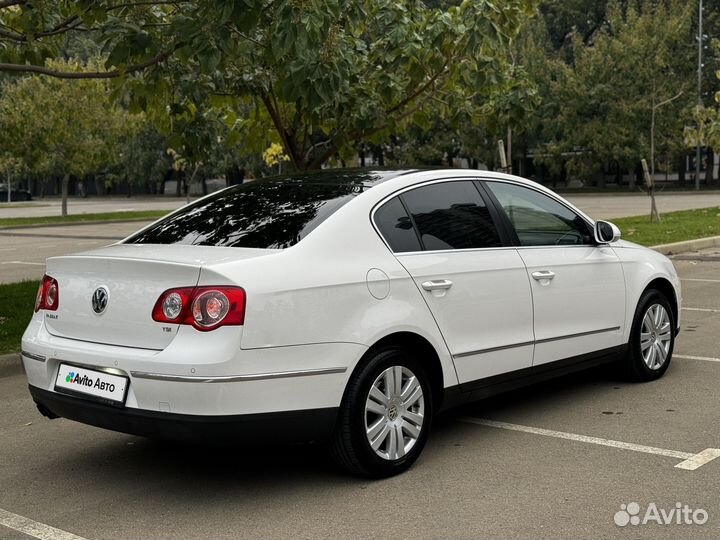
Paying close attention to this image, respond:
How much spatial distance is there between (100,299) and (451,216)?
204 cm

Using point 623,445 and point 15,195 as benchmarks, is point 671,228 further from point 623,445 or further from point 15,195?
point 15,195

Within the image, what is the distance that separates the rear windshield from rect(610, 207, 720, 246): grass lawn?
501 inches

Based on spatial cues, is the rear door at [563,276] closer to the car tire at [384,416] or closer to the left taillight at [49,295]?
the car tire at [384,416]

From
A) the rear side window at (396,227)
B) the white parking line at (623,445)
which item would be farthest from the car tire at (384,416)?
the white parking line at (623,445)

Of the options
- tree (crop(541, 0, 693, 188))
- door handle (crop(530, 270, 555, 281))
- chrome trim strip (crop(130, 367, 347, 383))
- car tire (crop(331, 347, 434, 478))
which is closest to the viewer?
chrome trim strip (crop(130, 367, 347, 383))

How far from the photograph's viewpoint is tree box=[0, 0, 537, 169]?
27.1ft

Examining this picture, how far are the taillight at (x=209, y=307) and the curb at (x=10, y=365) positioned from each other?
3.88 metres

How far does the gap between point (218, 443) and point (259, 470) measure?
0.77m

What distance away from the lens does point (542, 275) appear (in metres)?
5.84

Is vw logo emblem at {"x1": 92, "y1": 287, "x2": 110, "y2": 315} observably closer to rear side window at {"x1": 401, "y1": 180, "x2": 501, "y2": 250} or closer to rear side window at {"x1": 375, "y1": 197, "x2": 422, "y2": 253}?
rear side window at {"x1": 375, "y1": 197, "x2": 422, "y2": 253}

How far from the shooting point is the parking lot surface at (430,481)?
4.22 metres

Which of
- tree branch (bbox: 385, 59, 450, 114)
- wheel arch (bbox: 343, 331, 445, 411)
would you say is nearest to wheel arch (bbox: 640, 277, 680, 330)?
wheel arch (bbox: 343, 331, 445, 411)

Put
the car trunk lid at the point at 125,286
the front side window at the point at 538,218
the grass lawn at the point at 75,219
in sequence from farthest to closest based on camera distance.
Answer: the grass lawn at the point at 75,219 → the front side window at the point at 538,218 → the car trunk lid at the point at 125,286

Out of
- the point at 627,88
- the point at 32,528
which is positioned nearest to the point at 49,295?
the point at 32,528
